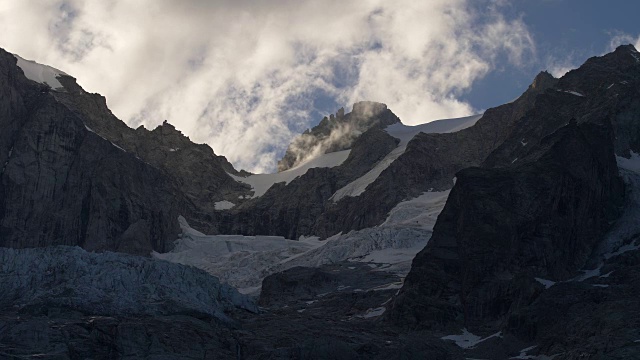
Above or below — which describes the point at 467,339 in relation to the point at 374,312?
below

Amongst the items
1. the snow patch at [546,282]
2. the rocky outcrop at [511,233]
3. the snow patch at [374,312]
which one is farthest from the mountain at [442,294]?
the snow patch at [374,312]

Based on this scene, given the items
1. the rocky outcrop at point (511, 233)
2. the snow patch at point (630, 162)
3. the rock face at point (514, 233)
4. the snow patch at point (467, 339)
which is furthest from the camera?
the snow patch at point (630, 162)

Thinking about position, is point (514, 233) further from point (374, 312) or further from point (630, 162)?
point (630, 162)

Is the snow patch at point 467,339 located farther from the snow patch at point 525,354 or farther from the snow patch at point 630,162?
the snow patch at point 630,162

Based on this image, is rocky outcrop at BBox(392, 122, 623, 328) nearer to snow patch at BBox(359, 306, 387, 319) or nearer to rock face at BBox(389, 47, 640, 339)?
rock face at BBox(389, 47, 640, 339)

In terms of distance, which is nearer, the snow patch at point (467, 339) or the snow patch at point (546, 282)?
the snow patch at point (467, 339)

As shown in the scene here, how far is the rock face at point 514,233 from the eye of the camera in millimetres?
136500

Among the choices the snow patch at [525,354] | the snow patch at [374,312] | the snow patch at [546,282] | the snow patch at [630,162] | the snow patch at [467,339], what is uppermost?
the snow patch at [630,162]

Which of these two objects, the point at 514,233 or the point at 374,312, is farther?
the point at 374,312

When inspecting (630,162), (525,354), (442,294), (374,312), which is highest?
(630,162)

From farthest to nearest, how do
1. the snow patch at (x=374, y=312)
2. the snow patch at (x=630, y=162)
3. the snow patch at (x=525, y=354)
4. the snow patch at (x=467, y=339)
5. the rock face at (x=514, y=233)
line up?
the snow patch at (x=630, y=162), the snow patch at (x=374, y=312), the rock face at (x=514, y=233), the snow patch at (x=467, y=339), the snow patch at (x=525, y=354)

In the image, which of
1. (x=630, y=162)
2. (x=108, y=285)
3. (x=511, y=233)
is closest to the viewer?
(x=108, y=285)

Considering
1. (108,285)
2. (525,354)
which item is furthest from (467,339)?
(108,285)

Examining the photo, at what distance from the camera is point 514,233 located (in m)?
144
